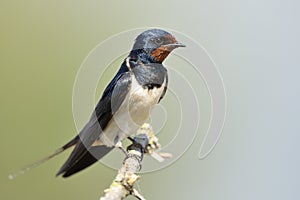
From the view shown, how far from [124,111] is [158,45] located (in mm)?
173

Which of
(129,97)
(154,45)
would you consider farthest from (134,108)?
(154,45)

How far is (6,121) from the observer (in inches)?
68.2

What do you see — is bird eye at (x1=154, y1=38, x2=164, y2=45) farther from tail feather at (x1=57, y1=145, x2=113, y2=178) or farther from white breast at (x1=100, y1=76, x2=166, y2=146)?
tail feather at (x1=57, y1=145, x2=113, y2=178)

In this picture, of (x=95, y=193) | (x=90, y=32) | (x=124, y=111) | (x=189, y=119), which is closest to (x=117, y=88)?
(x=124, y=111)

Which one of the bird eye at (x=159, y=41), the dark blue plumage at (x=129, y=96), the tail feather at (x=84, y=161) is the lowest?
the tail feather at (x=84, y=161)

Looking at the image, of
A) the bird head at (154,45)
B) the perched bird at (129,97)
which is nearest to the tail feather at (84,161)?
the perched bird at (129,97)

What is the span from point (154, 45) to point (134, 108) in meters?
0.13

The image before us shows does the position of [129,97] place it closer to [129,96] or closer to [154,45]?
[129,96]

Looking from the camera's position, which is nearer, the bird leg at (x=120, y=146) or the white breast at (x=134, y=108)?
the white breast at (x=134, y=108)

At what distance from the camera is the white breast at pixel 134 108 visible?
97 cm

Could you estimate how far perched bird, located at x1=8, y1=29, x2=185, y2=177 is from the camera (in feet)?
3.12

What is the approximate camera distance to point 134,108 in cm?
98

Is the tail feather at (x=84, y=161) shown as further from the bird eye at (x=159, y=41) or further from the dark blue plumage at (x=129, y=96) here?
the bird eye at (x=159, y=41)

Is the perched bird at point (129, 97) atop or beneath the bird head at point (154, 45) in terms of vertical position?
beneath
